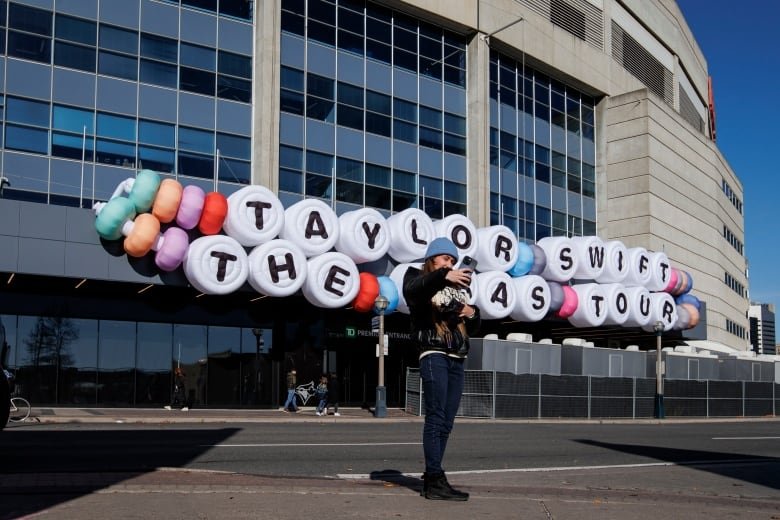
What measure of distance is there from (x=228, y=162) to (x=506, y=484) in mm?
26549

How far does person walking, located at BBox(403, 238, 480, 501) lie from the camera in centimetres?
632

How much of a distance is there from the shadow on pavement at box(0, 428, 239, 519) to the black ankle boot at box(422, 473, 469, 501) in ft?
8.27

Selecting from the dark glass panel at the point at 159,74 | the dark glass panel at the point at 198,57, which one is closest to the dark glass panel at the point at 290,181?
the dark glass panel at the point at 198,57

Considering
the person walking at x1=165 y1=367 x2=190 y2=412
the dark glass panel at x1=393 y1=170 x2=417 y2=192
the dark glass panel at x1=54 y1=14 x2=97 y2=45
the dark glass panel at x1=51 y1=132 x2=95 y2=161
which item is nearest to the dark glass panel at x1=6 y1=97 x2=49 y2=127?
the dark glass panel at x1=51 y1=132 x2=95 y2=161

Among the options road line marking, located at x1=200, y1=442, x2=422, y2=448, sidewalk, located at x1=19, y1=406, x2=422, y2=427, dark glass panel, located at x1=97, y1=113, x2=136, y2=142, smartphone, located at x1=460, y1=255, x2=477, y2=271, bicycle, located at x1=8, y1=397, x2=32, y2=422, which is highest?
dark glass panel, located at x1=97, y1=113, x2=136, y2=142

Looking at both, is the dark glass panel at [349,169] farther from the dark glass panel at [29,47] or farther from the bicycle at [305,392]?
the dark glass panel at [29,47]

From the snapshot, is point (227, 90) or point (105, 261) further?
point (227, 90)

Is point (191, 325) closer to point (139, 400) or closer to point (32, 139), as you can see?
point (139, 400)

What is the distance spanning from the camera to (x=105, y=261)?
2698cm

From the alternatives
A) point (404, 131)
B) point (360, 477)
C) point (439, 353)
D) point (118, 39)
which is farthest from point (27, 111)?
point (439, 353)

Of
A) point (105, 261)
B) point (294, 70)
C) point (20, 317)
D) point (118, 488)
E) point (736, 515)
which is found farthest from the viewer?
point (294, 70)

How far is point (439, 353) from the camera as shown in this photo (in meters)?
6.33

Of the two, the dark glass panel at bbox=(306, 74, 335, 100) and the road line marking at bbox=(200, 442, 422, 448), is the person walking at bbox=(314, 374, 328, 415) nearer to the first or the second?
the dark glass panel at bbox=(306, 74, 335, 100)

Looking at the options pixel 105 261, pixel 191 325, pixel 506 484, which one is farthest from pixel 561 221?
pixel 506 484
